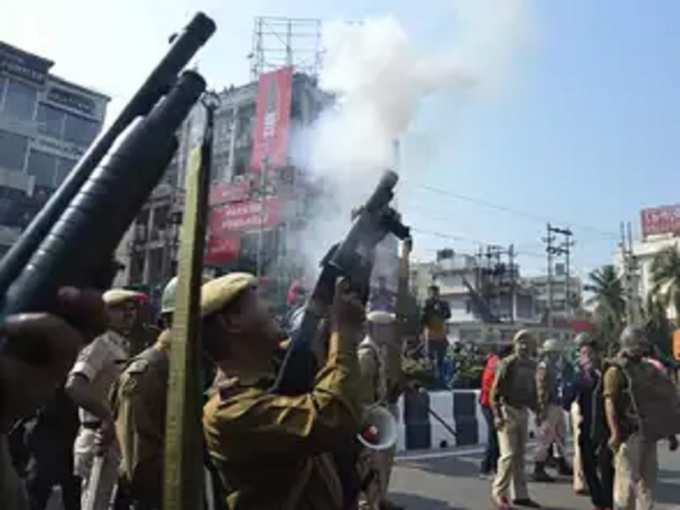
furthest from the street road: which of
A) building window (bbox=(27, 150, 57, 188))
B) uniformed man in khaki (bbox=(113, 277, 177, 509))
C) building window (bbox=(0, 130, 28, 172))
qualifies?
building window (bbox=(27, 150, 57, 188))

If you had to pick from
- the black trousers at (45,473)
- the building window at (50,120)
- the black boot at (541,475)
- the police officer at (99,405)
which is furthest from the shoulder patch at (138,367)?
the building window at (50,120)

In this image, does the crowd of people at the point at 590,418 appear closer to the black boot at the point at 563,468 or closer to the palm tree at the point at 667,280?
the black boot at the point at 563,468

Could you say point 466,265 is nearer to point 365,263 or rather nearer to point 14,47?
point 14,47

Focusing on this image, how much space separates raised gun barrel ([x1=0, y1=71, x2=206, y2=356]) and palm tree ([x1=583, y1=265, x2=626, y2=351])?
167 ft

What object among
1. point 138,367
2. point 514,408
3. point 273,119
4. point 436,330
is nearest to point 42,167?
point 273,119

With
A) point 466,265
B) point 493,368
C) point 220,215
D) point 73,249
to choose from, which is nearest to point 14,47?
point 220,215

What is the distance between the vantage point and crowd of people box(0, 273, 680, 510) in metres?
0.90

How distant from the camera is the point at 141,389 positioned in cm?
280

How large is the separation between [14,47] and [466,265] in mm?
41486

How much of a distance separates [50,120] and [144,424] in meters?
34.6

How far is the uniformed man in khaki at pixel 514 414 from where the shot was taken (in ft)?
20.6

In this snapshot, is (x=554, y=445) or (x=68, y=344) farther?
(x=554, y=445)

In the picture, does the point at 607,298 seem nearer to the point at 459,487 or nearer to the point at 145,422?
the point at 459,487

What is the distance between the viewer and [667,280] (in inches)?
1752
